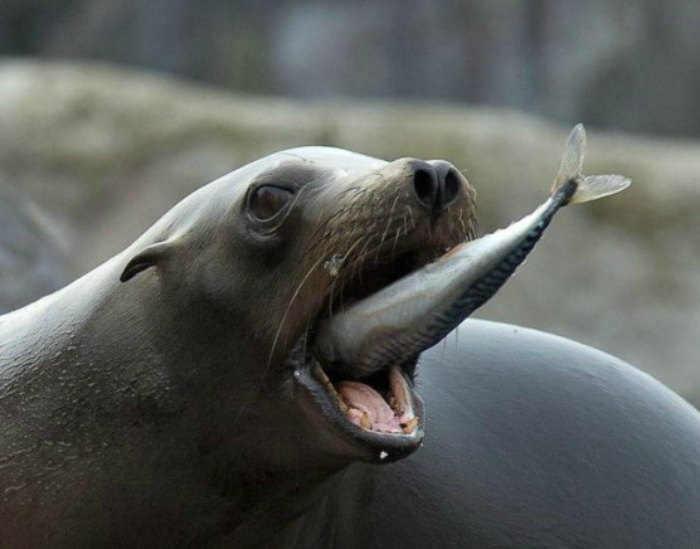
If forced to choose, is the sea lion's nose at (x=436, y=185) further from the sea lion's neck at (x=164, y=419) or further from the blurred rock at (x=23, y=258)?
the blurred rock at (x=23, y=258)

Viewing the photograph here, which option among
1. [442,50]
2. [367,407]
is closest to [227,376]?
[367,407]

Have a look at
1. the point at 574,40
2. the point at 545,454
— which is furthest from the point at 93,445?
the point at 574,40

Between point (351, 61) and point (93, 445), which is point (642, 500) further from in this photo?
point (351, 61)

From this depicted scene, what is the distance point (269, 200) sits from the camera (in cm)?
381

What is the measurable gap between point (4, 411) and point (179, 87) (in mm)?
12252

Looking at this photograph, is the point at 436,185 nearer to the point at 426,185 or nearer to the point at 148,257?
the point at 426,185

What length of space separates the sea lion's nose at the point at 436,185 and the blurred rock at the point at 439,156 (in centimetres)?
922

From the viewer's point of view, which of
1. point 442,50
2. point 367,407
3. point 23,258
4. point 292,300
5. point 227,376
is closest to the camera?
point 367,407

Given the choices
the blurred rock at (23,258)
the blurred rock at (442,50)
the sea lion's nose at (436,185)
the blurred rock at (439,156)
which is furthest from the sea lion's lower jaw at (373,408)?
the blurred rock at (442,50)

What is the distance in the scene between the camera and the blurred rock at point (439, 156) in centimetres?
1344

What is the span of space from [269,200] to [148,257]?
34 centimetres

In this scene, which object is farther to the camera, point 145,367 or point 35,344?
point 35,344

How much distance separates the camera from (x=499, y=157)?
A: 1447 cm

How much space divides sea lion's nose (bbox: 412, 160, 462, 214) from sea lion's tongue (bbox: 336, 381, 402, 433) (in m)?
0.40
